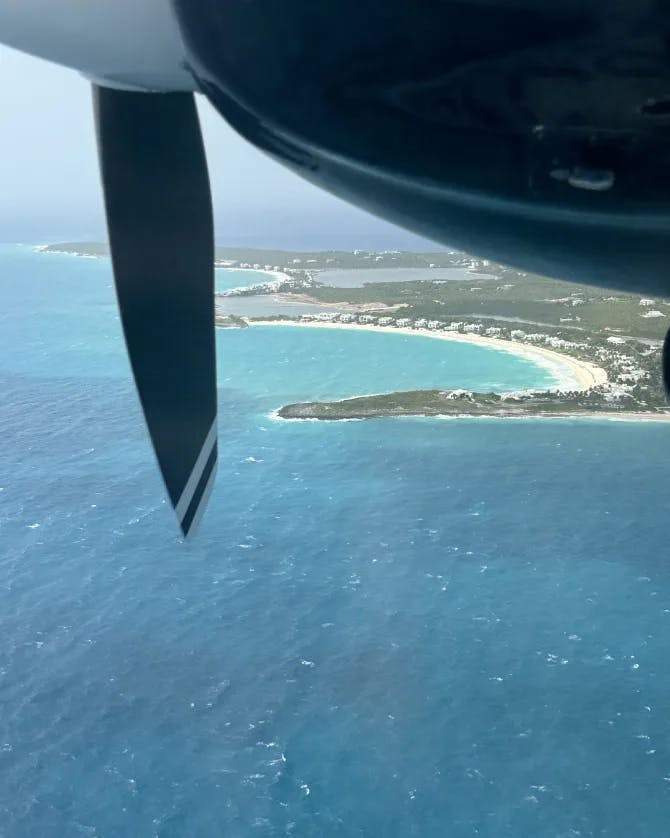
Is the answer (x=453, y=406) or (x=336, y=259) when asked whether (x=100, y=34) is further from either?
(x=336, y=259)

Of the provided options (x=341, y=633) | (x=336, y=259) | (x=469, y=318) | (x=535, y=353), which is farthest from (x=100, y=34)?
(x=336, y=259)

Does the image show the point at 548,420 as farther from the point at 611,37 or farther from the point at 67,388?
the point at 611,37

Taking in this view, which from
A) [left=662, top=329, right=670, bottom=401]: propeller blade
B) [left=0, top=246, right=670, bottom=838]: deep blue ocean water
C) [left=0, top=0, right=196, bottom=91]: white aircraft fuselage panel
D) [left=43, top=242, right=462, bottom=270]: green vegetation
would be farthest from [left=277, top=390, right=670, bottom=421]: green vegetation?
[left=43, top=242, right=462, bottom=270]: green vegetation

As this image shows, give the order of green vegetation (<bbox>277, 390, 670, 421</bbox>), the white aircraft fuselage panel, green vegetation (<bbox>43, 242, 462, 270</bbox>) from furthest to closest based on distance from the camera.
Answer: green vegetation (<bbox>43, 242, 462, 270</bbox>), green vegetation (<bbox>277, 390, 670, 421</bbox>), the white aircraft fuselage panel

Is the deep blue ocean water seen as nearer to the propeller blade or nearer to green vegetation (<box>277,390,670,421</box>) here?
green vegetation (<box>277,390,670,421</box>)

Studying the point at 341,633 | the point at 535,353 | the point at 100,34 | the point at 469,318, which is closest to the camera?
the point at 100,34

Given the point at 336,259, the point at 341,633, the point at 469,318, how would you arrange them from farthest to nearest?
1. the point at 336,259
2. the point at 469,318
3. the point at 341,633
